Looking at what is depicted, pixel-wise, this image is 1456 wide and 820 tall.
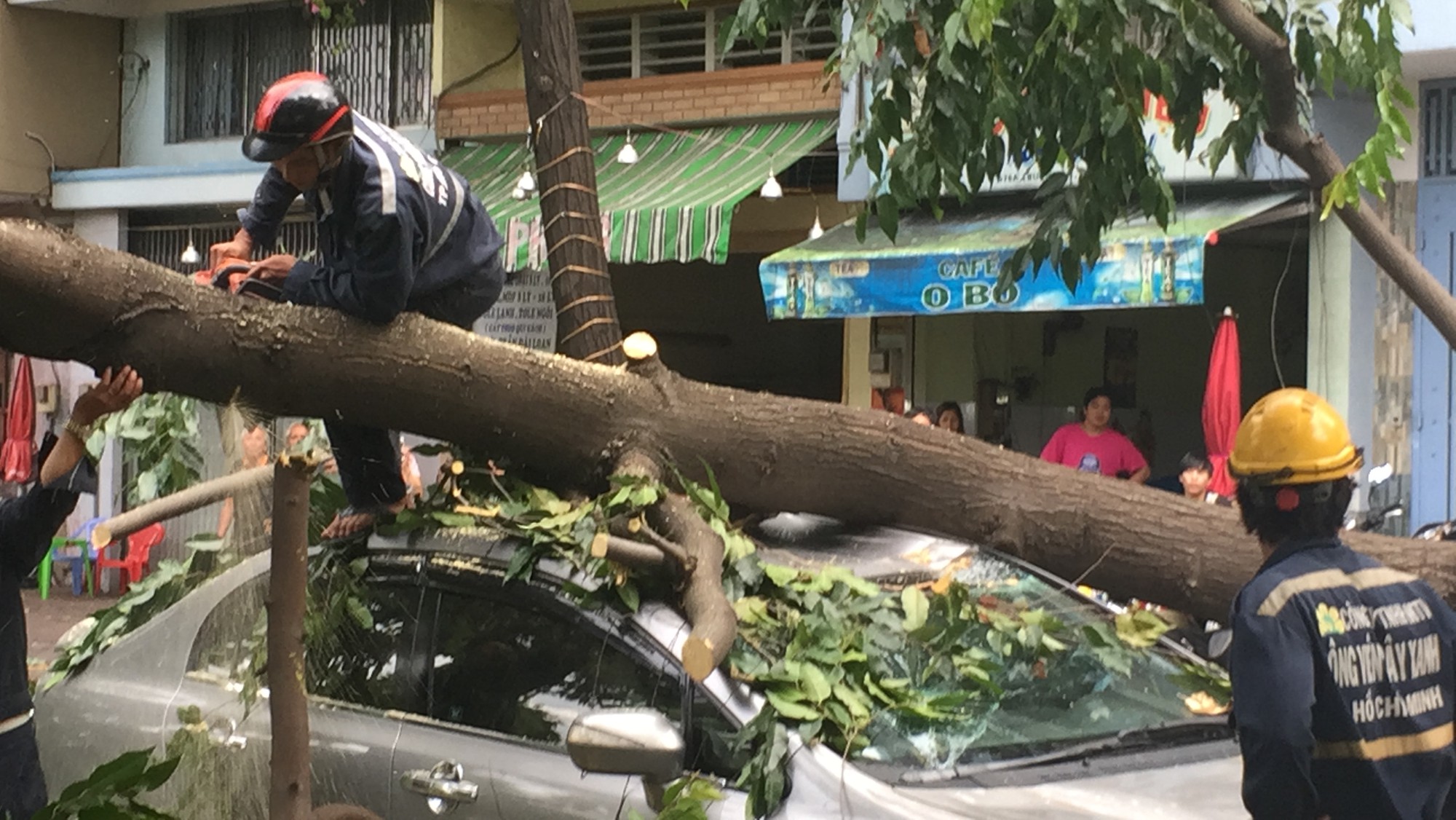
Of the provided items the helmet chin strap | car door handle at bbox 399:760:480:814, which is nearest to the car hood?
car door handle at bbox 399:760:480:814

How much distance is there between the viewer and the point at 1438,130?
10.1 meters

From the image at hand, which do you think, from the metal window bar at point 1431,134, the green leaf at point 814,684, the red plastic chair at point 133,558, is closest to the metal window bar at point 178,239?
the red plastic chair at point 133,558

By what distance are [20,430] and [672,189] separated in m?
7.11

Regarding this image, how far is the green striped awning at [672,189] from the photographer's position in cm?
1152

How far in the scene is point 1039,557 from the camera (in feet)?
14.9

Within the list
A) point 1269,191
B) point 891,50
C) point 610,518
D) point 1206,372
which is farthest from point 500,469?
point 1206,372

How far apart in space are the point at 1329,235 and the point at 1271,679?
316 inches

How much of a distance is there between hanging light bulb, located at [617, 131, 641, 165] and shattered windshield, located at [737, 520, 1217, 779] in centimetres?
823

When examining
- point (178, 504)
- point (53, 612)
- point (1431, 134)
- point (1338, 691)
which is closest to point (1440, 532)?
point (1431, 134)

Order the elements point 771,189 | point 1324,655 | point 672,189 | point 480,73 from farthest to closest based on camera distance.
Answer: point 480,73 < point 672,189 < point 771,189 < point 1324,655

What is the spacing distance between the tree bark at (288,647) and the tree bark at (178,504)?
0.58m

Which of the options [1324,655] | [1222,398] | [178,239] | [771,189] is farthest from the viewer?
[178,239]

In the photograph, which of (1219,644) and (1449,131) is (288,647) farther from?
(1449,131)

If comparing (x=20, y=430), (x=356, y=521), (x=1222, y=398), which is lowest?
(x=20, y=430)
